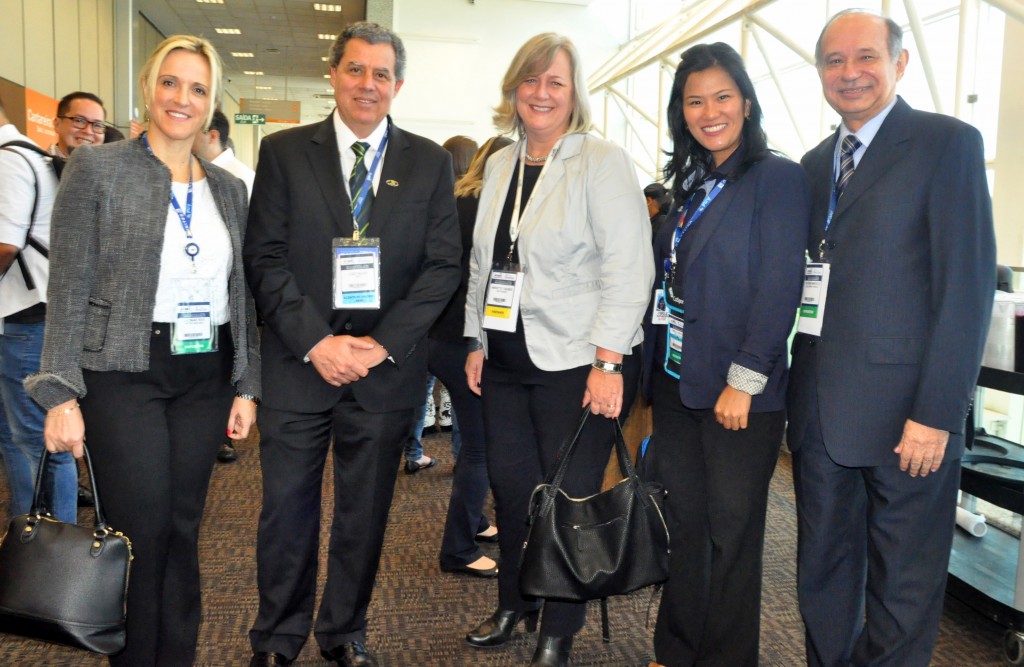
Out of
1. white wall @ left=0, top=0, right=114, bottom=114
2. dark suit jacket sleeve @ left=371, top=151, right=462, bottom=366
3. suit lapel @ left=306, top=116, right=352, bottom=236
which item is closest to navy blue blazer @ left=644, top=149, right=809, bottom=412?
dark suit jacket sleeve @ left=371, top=151, right=462, bottom=366

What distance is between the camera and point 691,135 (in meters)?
2.09

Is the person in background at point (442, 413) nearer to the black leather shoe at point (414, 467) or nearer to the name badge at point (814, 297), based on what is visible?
the black leather shoe at point (414, 467)

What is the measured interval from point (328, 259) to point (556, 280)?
0.62 meters

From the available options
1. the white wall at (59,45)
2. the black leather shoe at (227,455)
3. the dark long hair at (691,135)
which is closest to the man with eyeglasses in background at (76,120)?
the black leather shoe at (227,455)

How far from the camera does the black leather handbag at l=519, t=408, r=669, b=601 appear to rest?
6.34ft

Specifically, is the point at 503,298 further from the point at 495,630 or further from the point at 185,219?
the point at 495,630

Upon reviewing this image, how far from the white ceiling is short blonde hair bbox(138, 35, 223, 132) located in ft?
26.9

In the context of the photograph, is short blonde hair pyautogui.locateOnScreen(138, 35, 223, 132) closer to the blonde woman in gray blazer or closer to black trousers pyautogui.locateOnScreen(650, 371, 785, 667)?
the blonde woman in gray blazer

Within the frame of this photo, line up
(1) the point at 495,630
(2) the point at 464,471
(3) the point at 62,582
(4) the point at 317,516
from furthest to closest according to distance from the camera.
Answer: (2) the point at 464,471, (1) the point at 495,630, (4) the point at 317,516, (3) the point at 62,582

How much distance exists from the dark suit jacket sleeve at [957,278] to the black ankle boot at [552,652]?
1177 millimetres

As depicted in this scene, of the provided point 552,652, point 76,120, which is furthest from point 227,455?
point 552,652

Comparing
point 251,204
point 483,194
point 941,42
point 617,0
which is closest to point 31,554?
point 251,204

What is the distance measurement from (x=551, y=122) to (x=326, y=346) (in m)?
0.86

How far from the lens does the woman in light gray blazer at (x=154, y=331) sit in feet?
5.53
